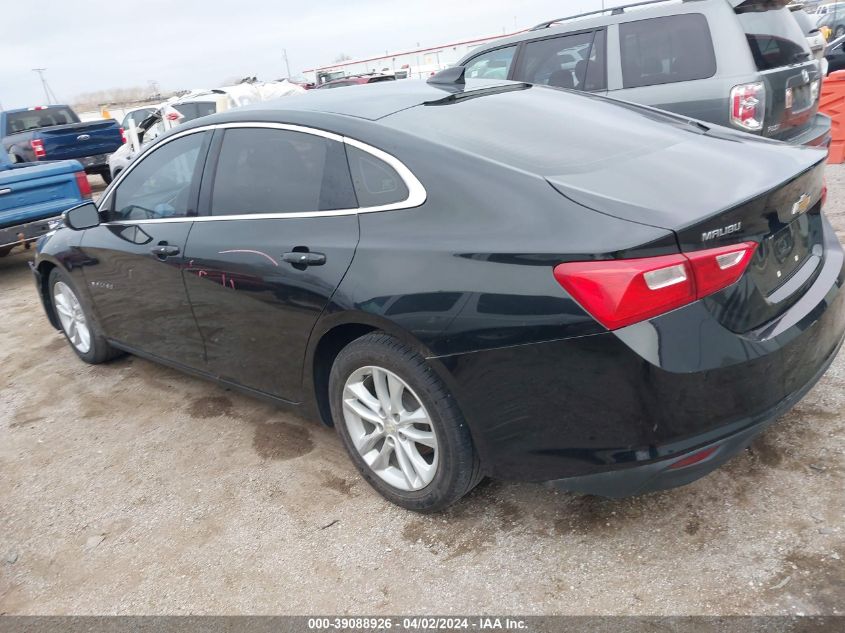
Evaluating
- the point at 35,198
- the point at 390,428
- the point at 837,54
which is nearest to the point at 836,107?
the point at 837,54

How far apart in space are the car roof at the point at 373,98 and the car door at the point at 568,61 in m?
2.66

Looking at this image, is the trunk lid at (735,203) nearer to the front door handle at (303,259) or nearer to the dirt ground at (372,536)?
the dirt ground at (372,536)

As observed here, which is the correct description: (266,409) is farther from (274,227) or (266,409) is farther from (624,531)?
(624,531)

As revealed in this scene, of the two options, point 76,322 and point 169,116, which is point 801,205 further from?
point 169,116

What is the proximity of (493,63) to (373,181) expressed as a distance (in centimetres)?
451

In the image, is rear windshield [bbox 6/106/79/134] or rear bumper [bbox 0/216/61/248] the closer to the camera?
rear bumper [bbox 0/216/61/248]

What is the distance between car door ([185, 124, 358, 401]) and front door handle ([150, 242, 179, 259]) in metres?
0.14

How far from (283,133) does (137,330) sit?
172 centimetres

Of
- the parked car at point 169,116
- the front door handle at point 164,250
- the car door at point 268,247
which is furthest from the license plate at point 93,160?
the car door at point 268,247

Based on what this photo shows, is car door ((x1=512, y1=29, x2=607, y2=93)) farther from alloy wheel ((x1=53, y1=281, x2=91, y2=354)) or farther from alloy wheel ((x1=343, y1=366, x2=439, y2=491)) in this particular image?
alloy wheel ((x1=53, y1=281, x2=91, y2=354))

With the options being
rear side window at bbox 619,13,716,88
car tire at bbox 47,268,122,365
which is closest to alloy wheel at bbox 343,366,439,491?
car tire at bbox 47,268,122,365

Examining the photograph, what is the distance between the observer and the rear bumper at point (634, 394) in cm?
211

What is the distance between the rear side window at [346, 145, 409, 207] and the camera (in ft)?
8.68

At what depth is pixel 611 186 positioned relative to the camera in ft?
7.67
